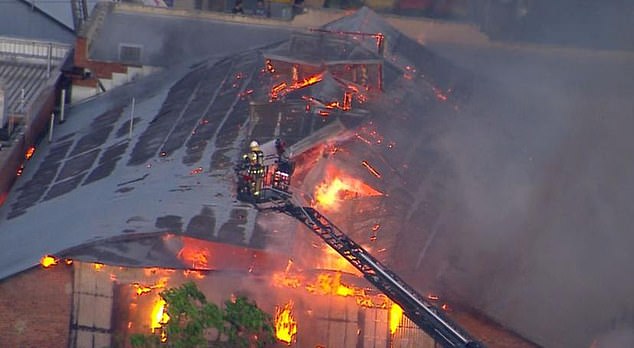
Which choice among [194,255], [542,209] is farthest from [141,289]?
[542,209]

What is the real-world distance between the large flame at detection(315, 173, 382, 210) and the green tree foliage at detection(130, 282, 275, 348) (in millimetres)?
3143

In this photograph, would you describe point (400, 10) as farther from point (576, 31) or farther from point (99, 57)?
point (99, 57)

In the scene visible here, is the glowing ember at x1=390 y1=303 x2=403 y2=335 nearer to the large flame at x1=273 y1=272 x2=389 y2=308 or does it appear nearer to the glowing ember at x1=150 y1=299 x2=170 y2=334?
the large flame at x1=273 y1=272 x2=389 y2=308

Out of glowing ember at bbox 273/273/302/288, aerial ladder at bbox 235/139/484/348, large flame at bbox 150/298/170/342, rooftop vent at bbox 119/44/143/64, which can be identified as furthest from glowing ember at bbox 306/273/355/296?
rooftop vent at bbox 119/44/143/64

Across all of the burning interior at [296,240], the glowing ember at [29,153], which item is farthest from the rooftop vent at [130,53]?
the burning interior at [296,240]

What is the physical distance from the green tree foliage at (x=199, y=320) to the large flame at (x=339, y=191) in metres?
3.14

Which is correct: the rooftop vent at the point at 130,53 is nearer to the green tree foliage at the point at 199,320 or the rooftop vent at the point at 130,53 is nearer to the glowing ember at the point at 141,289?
the glowing ember at the point at 141,289

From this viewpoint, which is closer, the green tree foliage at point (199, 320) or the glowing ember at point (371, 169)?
the green tree foliage at point (199, 320)

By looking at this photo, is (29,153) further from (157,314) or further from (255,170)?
(255,170)

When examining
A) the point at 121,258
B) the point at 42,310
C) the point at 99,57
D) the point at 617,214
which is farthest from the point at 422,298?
the point at 99,57

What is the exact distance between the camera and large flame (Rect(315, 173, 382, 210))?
17359mm

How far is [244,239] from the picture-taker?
1573 cm

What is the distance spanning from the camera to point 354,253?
49.5 feet

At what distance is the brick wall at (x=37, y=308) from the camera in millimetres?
15773
